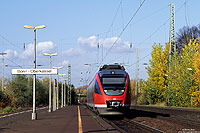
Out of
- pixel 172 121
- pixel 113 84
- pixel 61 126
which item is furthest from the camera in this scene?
pixel 113 84

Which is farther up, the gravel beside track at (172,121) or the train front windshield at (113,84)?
the train front windshield at (113,84)

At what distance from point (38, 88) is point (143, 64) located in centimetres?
3155

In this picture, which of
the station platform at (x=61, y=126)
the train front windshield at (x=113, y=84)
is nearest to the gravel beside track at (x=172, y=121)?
the train front windshield at (x=113, y=84)

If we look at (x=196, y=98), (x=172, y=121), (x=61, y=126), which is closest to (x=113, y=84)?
(x=172, y=121)

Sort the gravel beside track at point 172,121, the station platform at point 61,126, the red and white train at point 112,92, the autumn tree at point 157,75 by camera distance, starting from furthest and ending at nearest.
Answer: the autumn tree at point 157,75 < the red and white train at point 112,92 < the gravel beside track at point 172,121 < the station platform at point 61,126

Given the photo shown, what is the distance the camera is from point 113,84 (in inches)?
907

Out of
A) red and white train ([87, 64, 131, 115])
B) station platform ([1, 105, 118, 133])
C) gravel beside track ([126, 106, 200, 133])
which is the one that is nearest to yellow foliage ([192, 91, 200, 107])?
gravel beside track ([126, 106, 200, 133])

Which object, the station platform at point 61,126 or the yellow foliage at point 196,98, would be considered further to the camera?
the yellow foliage at point 196,98

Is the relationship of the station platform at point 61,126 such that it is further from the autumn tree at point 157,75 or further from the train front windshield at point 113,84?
the autumn tree at point 157,75

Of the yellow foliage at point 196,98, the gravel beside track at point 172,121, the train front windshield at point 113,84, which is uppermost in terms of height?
the train front windshield at point 113,84

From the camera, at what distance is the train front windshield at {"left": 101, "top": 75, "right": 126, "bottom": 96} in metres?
22.8

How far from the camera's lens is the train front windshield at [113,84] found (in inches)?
896

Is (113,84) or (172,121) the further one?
(113,84)

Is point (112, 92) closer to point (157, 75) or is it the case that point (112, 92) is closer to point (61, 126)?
point (61, 126)
